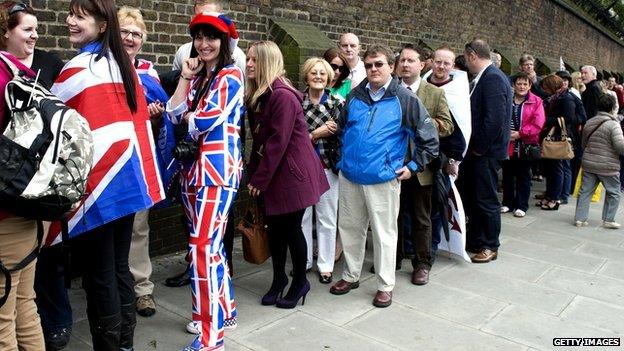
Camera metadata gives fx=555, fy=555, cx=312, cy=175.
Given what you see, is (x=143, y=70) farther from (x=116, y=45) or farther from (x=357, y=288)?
(x=357, y=288)

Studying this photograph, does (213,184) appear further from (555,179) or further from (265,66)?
(555,179)

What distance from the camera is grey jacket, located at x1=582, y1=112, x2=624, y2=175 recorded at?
22.1 ft

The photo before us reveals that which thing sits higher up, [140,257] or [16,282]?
[16,282]

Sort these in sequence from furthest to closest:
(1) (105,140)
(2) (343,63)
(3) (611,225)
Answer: (3) (611,225) < (2) (343,63) < (1) (105,140)

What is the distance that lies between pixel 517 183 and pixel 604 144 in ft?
4.01

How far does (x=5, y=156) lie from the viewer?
204cm

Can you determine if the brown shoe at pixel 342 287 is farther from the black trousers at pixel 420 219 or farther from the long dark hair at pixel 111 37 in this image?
the long dark hair at pixel 111 37

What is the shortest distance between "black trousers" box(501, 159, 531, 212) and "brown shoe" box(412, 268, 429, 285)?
3.38 metres

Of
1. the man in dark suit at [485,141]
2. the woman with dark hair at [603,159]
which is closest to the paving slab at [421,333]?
the man in dark suit at [485,141]

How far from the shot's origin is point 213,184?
3.17 meters

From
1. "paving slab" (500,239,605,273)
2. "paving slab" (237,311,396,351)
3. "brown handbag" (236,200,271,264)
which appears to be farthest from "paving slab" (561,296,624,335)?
"brown handbag" (236,200,271,264)

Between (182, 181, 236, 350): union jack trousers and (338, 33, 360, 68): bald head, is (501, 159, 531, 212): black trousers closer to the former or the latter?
(338, 33, 360, 68): bald head

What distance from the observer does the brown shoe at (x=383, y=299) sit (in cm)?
415

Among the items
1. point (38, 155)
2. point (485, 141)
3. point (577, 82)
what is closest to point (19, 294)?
point (38, 155)
